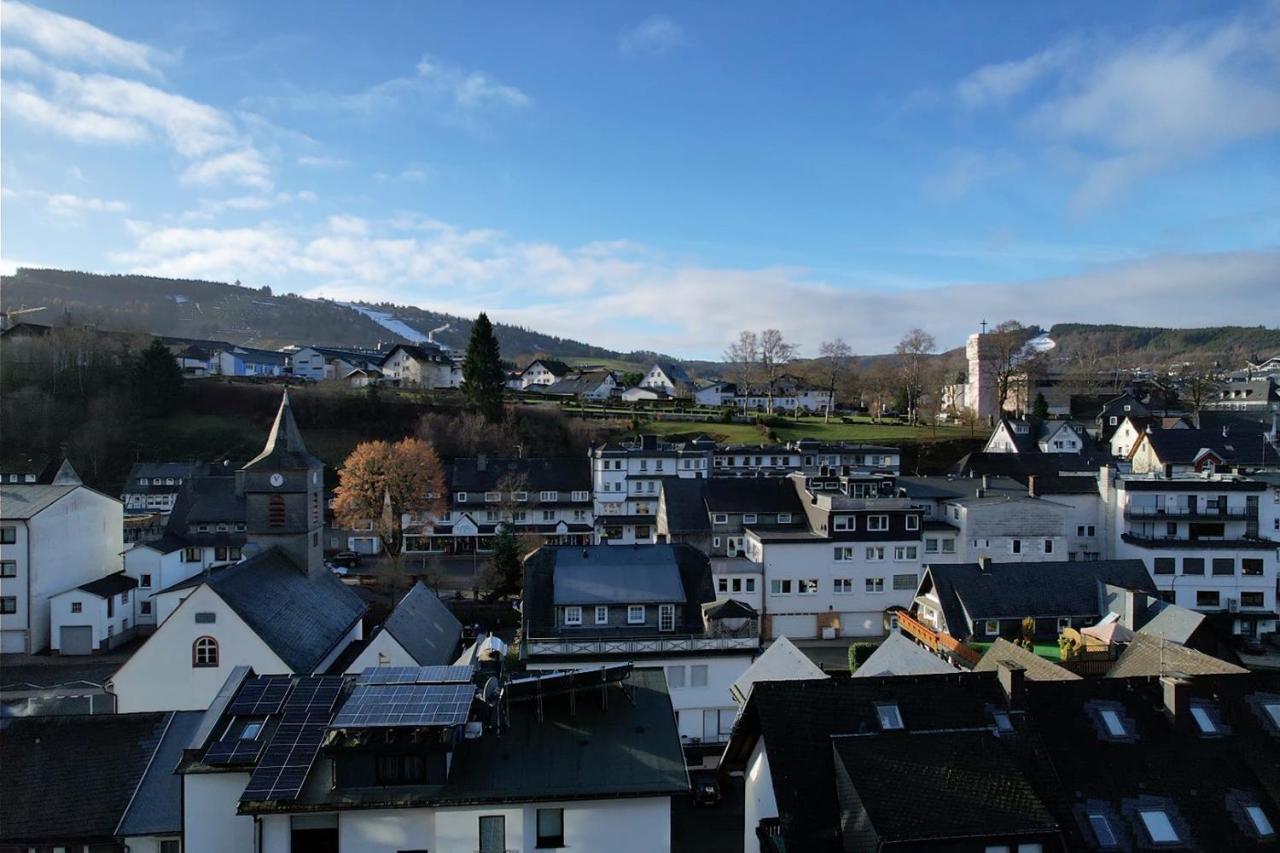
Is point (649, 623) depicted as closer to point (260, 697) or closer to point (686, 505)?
point (260, 697)

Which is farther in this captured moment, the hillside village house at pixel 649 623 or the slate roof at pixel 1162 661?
the hillside village house at pixel 649 623

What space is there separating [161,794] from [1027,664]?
68.7 feet

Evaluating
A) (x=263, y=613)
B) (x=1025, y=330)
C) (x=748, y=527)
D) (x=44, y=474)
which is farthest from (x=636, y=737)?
(x=1025, y=330)

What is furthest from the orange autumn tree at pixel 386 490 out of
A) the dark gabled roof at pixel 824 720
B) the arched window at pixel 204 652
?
the dark gabled roof at pixel 824 720

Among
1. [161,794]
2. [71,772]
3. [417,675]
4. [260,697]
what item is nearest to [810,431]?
[417,675]

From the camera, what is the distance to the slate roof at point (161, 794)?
14461 mm

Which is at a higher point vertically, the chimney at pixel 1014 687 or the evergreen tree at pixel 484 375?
the evergreen tree at pixel 484 375

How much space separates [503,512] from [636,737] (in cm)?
4166

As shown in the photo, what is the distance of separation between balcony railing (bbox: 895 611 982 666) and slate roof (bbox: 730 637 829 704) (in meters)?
8.09

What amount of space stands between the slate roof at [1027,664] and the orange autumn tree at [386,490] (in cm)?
3564

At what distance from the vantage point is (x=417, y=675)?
15148 millimetres

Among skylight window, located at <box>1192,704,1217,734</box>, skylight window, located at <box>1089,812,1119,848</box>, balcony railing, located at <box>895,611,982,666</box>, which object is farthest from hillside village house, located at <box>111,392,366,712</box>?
skylight window, located at <box>1192,704,1217,734</box>

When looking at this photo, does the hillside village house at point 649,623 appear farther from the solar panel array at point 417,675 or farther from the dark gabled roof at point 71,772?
the dark gabled roof at point 71,772

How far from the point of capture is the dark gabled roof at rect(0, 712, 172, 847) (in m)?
14.5
